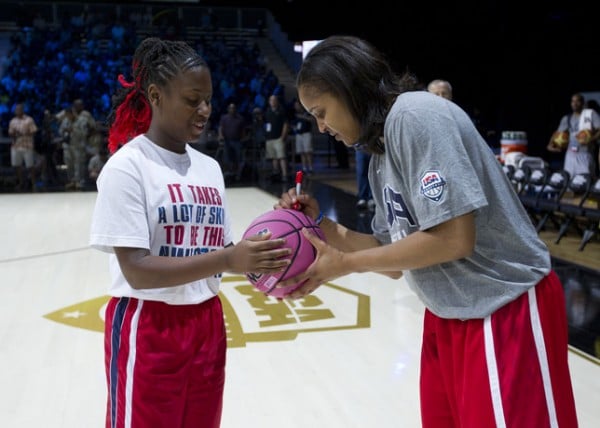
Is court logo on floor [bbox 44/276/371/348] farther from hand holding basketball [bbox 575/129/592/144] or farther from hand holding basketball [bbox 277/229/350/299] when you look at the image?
hand holding basketball [bbox 575/129/592/144]

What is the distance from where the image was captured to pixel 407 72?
63.6 inches

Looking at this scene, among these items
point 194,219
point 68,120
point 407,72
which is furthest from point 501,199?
point 68,120

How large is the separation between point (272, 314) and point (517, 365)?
290cm

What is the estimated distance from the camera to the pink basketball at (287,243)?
1.67 meters

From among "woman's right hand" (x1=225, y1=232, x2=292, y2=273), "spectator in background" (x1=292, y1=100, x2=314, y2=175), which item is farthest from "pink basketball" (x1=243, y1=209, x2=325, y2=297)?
"spectator in background" (x1=292, y1=100, x2=314, y2=175)

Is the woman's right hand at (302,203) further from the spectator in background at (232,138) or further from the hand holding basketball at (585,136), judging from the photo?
the spectator in background at (232,138)

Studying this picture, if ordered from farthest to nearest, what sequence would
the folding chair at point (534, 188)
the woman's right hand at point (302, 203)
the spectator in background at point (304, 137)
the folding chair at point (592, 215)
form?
1. the spectator in background at point (304, 137)
2. the folding chair at point (534, 188)
3. the folding chair at point (592, 215)
4. the woman's right hand at point (302, 203)

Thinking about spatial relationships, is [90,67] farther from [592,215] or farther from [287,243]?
[287,243]

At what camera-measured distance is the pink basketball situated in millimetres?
1673

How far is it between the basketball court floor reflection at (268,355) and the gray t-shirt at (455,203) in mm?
1441

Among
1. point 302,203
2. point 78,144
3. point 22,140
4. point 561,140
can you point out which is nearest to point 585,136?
point 561,140

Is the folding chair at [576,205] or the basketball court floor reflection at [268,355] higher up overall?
the folding chair at [576,205]

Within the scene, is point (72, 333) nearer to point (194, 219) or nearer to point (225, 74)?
point (194, 219)

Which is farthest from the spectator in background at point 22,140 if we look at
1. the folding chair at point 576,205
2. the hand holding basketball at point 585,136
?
the folding chair at point 576,205
